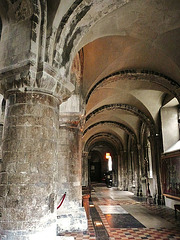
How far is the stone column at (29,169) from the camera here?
2.86 m

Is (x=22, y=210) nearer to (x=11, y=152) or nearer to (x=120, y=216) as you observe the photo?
(x=11, y=152)

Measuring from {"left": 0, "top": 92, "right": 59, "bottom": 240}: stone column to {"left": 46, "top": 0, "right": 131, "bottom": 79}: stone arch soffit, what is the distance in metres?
0.73

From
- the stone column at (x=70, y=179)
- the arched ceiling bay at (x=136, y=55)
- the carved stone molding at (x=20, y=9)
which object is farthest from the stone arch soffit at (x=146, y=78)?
the carved stone molding at (x=20, y=9)

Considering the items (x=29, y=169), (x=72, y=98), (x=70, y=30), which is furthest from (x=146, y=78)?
(x=29, y=169)

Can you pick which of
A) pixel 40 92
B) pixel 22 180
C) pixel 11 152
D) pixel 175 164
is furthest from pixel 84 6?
pixel 175 164

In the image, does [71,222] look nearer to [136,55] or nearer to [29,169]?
[29,169]

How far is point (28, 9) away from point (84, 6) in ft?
3.54

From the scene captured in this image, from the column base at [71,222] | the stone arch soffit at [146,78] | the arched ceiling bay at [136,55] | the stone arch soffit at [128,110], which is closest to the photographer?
the arched ceiling bay at [136,55]

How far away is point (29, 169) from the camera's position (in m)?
3.02

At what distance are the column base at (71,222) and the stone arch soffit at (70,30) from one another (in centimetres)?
413

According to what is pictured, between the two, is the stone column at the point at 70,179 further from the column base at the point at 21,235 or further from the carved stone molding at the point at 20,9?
the carved stone molding at the point at 20,9

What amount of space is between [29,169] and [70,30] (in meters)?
2.62

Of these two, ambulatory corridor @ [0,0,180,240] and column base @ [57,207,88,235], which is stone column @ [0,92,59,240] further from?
column base @ [57,207,88,235]

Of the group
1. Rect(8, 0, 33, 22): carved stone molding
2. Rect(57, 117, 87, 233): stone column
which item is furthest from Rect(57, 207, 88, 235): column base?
Rect(8, 0, 33, 22): carved stone molding
